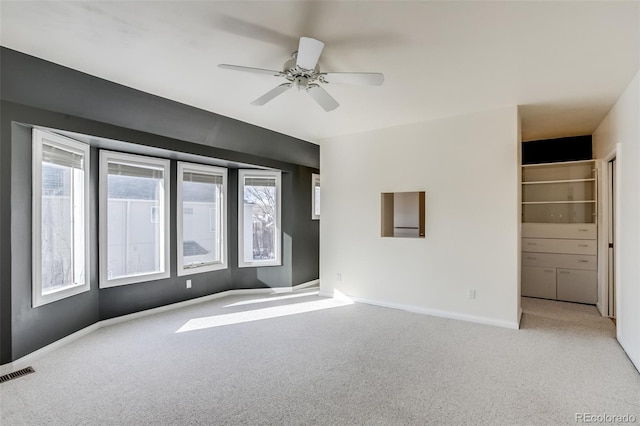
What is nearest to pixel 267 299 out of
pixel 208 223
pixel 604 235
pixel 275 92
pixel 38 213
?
pixel 208 223

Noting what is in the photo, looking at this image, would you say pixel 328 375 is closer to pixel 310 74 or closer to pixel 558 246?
pixel 310 74

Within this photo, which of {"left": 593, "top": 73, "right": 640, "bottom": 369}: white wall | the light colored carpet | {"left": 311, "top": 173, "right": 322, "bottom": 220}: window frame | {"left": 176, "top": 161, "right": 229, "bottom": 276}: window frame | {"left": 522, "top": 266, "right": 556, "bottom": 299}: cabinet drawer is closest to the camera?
the light colored carpet

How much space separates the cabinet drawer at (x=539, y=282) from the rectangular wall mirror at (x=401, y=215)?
1993 millimetres

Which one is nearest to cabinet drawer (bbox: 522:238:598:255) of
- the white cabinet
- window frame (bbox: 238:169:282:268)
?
the white cabinet

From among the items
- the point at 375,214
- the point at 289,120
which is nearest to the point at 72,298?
the point at 289,120

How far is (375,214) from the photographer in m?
4.81

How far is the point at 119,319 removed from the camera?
12.9 ft

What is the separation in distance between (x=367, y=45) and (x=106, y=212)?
345 cm

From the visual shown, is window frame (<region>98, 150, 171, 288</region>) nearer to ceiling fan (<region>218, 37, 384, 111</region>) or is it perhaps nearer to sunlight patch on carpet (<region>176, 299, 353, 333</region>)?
sunlight patch on carpet (<region>176, 299, 353, 333</region>)

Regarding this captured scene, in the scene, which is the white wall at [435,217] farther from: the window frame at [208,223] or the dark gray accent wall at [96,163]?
the window frame at [208,223]

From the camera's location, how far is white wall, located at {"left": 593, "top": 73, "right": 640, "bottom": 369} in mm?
2832

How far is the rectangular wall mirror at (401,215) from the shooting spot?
4.77m

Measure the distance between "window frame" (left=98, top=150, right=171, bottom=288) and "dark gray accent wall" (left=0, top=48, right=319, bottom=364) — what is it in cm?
6

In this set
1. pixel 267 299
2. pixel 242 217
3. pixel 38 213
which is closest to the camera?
pixel 38 213
